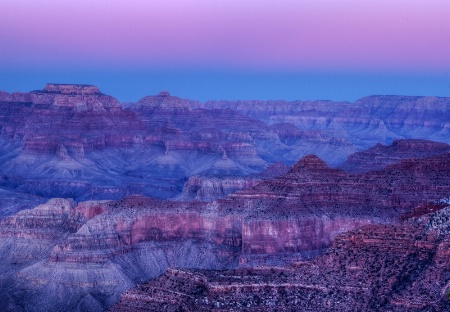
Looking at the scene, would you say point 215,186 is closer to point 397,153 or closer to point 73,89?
point 397,153

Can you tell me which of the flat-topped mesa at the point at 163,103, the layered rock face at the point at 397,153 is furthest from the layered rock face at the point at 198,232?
the flat-topped mesa at the point at 163,103

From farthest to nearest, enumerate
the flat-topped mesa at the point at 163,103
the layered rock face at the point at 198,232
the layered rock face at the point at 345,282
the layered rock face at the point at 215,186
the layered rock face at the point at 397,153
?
the flat-topped mesa at the point at 163,103, the layered rock face at the point at 215,186, the layered rock face at the point at 397,153, the layered rock face at the point at 198,232, the layered rock face at the point at 345,282

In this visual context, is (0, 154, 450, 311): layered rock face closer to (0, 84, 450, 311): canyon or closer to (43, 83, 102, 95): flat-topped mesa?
(0, 84, 450, 311): canyon

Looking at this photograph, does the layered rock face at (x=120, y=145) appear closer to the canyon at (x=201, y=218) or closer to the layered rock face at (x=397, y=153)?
the canyon at (x=201, y=218)

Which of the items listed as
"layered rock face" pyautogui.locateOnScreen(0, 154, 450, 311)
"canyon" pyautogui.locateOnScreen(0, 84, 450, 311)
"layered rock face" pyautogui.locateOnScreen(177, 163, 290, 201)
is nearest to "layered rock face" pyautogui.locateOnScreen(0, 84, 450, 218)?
"canyon" pyautogui.locateOnScreen(0, 84, 450, 311)

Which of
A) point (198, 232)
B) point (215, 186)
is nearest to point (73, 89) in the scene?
point (215, 186)

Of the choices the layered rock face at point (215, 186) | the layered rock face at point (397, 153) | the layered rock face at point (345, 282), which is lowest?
the layered rock face at point (345, 282)
